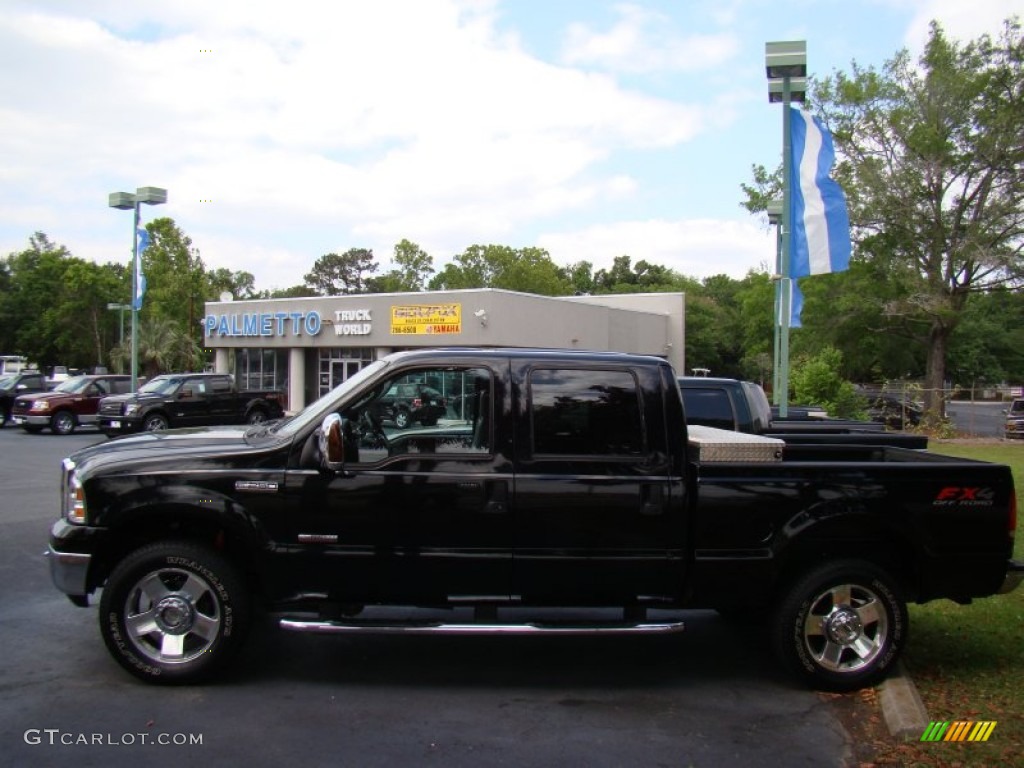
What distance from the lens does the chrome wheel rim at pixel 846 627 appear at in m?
4.86

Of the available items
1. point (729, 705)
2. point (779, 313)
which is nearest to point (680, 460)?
point (729, 705)

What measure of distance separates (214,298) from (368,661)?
69243 millimetres

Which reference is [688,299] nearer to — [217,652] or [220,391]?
[220,391]

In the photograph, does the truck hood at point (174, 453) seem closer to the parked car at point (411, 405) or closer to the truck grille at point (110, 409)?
the parked car at point (411, 405)

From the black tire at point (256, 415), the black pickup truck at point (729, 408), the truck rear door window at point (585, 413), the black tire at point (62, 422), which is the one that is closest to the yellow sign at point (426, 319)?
the black tire at point (256, 415)

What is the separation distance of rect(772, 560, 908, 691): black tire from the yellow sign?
2712 cm

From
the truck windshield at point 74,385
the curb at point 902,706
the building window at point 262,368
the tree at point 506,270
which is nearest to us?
the curb at point 902,706

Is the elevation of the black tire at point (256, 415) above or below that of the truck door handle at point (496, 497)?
below

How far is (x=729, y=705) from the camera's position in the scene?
15.5 ft

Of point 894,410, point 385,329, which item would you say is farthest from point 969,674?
point 894,410

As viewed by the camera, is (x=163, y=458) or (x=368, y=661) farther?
(x=368, y=661)

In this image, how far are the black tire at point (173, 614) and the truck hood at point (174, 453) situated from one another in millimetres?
479

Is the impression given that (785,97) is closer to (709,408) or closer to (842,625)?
(709,408)

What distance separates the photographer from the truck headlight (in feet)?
15.5
